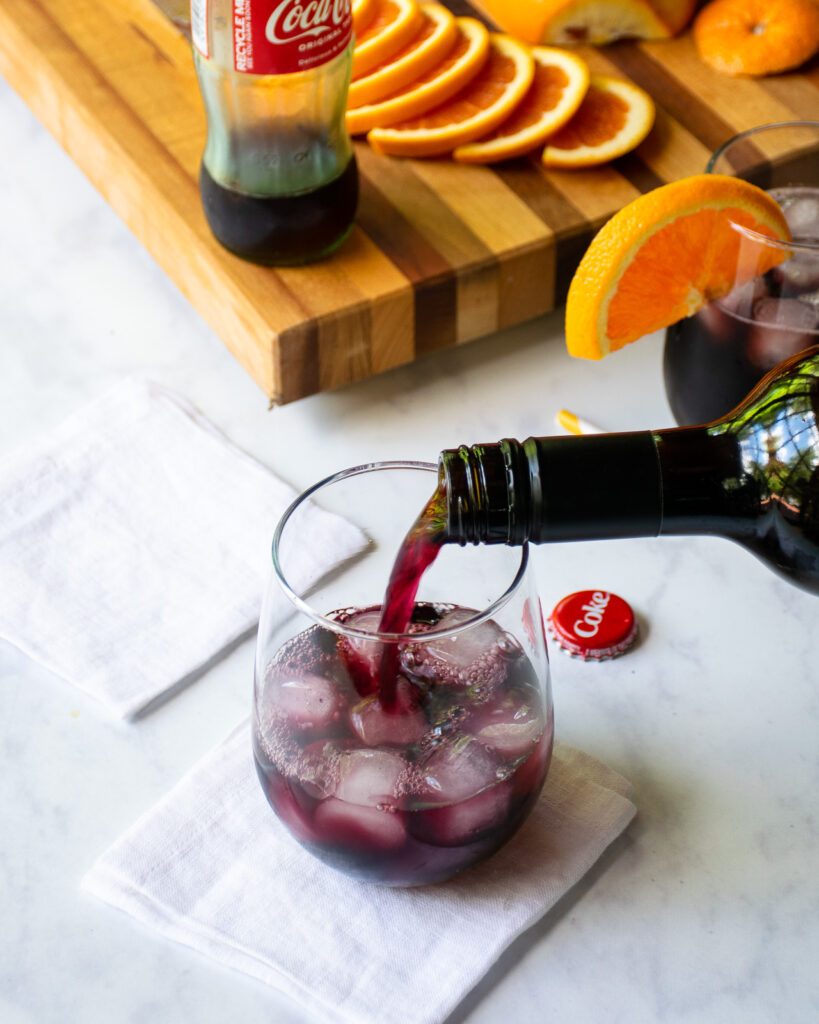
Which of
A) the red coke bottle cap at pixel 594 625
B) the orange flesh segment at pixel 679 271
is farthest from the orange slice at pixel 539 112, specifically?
the red coke bottle cap at pixel 594 625

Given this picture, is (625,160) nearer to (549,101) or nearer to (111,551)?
(549,101)

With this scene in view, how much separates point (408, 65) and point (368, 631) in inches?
30.6

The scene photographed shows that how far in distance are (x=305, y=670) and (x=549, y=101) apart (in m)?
0.79

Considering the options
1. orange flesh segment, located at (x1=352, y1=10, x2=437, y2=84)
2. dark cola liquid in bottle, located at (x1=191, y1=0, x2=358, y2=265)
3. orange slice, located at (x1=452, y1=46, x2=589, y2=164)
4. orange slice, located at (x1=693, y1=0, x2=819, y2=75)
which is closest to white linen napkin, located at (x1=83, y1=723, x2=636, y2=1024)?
dark cola liquid in bottle, located at (x1=191, y1=0, x2=358, y2=265)

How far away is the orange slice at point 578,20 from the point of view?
1.47 metres

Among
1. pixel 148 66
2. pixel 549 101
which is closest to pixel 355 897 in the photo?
pixel 549 101

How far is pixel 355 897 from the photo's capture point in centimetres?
86

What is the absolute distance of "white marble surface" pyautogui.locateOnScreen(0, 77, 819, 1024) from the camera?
0.83m

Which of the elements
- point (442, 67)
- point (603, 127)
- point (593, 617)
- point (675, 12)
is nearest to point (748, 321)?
point (593, 617)

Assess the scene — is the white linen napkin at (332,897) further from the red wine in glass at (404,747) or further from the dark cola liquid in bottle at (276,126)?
the dark cola liquid in bottle at (276,126)

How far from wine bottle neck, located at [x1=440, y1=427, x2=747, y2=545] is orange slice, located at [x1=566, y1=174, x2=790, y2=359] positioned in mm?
318

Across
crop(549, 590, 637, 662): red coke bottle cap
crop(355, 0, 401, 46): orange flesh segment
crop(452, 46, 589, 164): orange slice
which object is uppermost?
crop(355, 0, 401, 46): orange flesh segment

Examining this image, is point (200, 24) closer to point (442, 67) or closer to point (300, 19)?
point (300, 19)

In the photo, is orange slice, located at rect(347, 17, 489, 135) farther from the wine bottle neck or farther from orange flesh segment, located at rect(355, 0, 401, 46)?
the wine bottle neck
